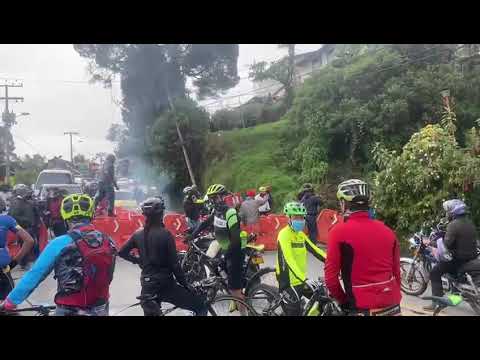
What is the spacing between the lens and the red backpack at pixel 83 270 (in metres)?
3.73

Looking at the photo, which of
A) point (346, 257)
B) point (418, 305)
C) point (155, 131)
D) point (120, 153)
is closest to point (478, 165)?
point (418, 305)

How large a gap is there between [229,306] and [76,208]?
2.17 meters

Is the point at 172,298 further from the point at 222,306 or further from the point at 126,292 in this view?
the point at 126,292

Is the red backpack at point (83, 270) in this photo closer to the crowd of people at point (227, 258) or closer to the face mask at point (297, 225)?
the crowd of people at point (227, 258)

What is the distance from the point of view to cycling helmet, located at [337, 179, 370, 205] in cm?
350

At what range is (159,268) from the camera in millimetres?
4582

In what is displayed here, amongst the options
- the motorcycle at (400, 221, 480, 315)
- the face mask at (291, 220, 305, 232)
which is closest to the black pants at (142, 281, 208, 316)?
the face mask at (291, 220, 305, 232)

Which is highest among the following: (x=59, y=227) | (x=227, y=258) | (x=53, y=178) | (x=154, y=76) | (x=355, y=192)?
(x=154, y=76)

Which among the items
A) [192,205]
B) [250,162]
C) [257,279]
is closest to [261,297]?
[257,279]

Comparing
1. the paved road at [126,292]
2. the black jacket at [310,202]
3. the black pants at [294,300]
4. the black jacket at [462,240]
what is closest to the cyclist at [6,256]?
the paved road at [126,292]

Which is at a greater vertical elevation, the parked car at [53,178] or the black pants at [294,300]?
the parked car at [53,178]

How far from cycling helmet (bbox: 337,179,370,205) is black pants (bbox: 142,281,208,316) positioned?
76.4 inches

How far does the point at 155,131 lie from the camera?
25.4m

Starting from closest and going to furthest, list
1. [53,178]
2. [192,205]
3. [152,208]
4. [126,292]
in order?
1. [152,208]
2. [126,292]
3. [192,205]
4. [53,178]
